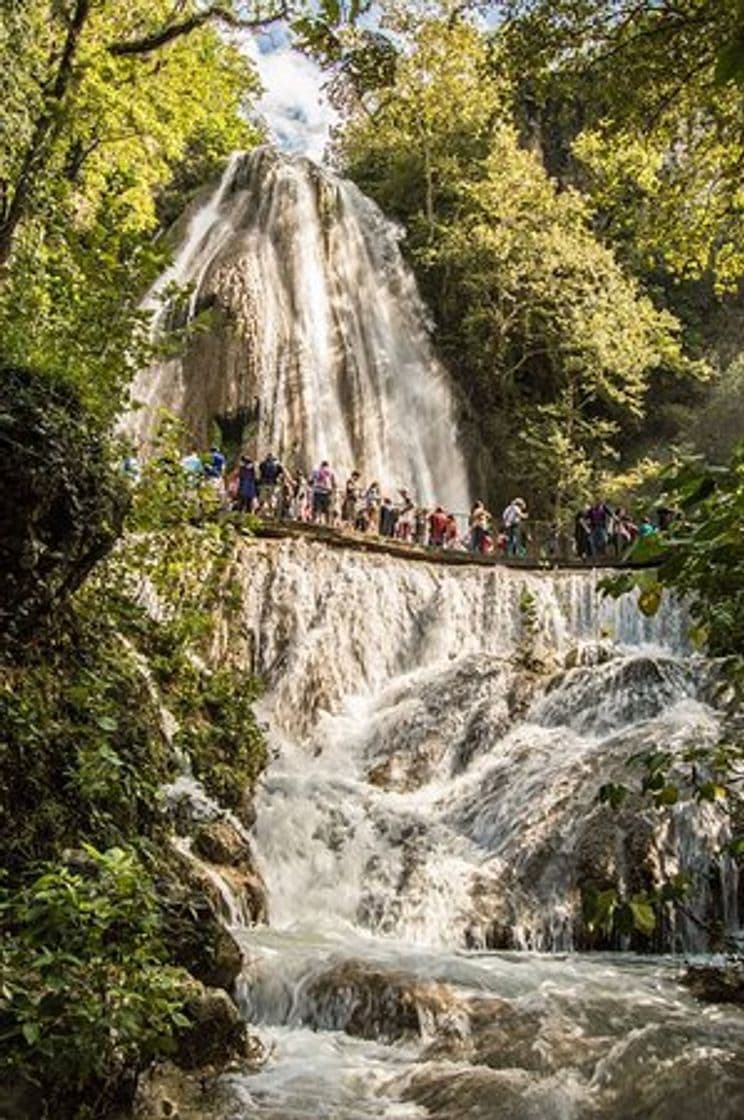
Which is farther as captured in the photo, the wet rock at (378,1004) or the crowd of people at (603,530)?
the crowd of people at (603,530)

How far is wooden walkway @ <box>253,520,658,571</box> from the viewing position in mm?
16906

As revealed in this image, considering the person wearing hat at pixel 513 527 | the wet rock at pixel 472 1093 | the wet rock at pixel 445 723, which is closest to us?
the wet rock at pixel 472 1093

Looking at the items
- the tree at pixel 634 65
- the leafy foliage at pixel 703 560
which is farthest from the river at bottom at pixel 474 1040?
the tree at pixel 634 65

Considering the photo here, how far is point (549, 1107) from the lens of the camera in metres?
4.27

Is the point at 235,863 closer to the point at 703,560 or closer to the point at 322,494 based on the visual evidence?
the point at 703,560

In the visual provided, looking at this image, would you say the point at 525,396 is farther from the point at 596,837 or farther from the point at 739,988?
the point at 739,988

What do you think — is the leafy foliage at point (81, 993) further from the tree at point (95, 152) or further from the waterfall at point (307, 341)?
the waterfall at point (307, 341)

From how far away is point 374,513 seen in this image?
2002 cm

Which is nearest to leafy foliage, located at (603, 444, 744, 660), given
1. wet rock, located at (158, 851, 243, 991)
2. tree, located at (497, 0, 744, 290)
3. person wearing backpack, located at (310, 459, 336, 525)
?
tree, located at (497, 0, 744, 290)

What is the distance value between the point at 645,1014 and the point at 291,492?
14.7m

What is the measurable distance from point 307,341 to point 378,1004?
19.9 m

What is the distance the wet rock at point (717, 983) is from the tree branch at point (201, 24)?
10.0 m

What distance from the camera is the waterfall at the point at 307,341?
2258 centimetres

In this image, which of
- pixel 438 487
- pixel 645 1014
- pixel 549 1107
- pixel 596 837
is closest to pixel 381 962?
pixel 645 1014
